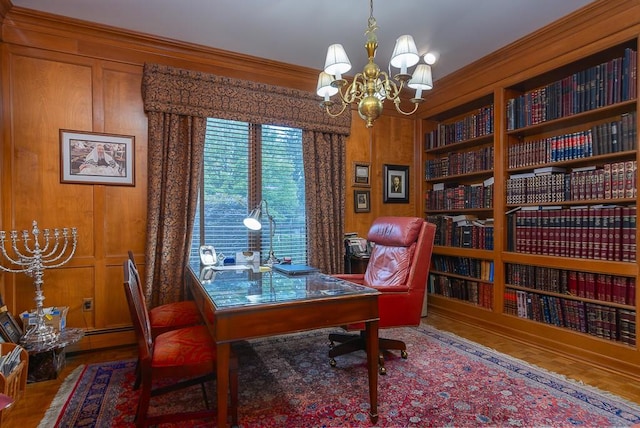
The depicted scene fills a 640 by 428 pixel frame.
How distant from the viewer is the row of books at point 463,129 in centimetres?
351

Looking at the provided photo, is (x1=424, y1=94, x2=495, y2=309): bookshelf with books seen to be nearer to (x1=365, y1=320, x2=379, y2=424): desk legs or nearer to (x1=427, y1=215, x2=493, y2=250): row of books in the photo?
(x1=427, y1=215, x2=493, y2=250): row of books

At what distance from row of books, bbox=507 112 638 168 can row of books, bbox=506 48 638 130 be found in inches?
6.6

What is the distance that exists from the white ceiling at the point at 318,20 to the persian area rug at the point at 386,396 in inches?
105

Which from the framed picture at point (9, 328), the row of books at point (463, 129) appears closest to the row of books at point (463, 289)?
the row of books at point (463, 129)

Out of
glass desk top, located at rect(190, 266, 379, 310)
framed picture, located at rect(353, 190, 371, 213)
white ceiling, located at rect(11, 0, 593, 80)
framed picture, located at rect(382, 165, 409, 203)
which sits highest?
white ceiling, located at rect(11, 0, 593, 80)

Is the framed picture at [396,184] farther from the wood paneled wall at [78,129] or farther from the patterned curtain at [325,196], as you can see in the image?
the wood paneled wall at [78,129]

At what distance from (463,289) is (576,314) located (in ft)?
3.67

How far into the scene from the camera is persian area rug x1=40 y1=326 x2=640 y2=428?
1871 mm

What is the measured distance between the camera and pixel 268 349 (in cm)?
286

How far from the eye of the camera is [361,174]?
13.1ft

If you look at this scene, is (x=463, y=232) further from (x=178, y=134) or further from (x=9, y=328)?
(x=9, y=328)

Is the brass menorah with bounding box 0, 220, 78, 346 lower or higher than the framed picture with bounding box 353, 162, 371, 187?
lower

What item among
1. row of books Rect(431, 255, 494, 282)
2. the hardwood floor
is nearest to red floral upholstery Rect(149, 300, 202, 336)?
the hardwood floor

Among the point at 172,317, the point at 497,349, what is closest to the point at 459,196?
the point at 497,349
